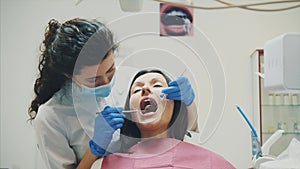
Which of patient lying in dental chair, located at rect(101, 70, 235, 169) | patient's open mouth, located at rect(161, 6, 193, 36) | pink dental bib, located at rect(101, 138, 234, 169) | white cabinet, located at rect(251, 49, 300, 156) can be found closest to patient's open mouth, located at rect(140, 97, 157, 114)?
patient lying in dental chair, located at rect(101, 70, 235, 169)

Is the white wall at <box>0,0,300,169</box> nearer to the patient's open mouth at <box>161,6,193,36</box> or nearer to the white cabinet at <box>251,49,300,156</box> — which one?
the white cabinet at <box>251,49,300,156</box>

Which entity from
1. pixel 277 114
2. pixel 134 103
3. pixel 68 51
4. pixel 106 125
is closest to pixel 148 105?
pixel 134 103

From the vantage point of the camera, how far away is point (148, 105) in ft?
3.73

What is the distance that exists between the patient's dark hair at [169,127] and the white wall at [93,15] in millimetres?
1777

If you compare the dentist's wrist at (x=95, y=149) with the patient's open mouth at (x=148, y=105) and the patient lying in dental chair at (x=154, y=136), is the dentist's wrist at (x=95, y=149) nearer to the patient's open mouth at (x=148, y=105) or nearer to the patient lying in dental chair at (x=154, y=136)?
the patient lying in dental chair at (x=154, y=136)

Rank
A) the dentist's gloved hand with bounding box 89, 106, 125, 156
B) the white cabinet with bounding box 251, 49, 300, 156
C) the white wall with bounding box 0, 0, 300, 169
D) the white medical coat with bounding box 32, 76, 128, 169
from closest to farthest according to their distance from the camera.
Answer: the dentist's gloved hand with bounding box 89, 106, 125, 156
the white medical coat with bounding box 32, 76, 128, 169
the white cabinet with bounding box 251, 49, 300, 156
the white wall with bounding box 0, 0, 300, 169

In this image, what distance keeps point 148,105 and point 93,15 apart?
1960 millimetres

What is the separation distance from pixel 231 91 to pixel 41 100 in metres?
1.93

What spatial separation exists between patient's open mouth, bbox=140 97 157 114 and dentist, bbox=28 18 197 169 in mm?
61

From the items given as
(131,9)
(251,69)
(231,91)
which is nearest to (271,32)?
(251,69)

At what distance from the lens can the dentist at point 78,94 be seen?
1097 mm

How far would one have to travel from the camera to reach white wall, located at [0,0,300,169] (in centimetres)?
293

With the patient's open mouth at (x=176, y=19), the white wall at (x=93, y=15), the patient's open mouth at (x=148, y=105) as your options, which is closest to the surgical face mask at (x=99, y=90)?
the patient's open mouth at (x=148, y=105)

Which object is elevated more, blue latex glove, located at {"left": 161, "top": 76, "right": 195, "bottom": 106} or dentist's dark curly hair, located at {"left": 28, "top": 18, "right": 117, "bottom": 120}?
dentist's dark curly hair, located at {"left": 28, "top": 18, "right": 117, "bottom": 120}
